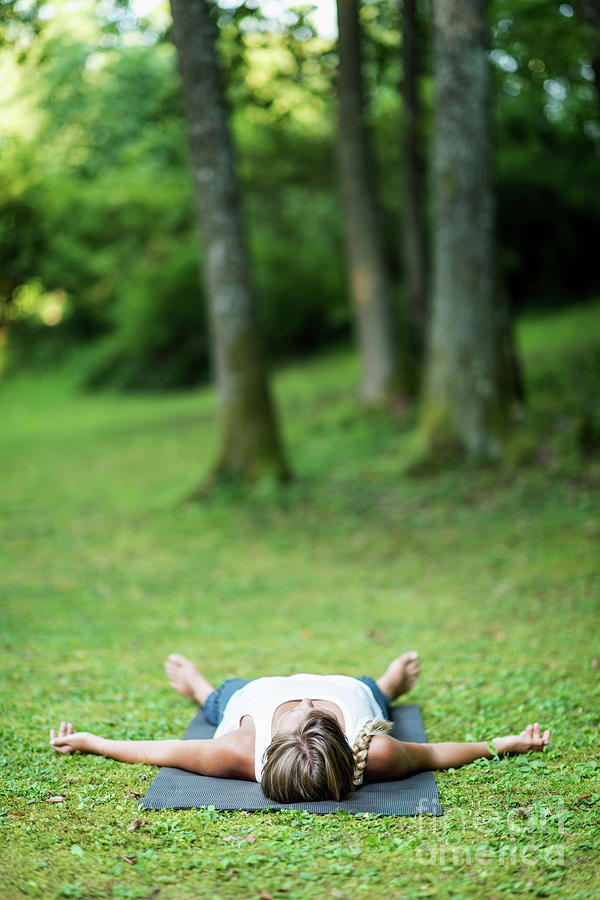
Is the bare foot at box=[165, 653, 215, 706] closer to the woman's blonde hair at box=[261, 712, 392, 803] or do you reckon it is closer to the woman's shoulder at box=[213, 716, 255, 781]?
the woman's shoulder at box=[213, 716, 255, 781]

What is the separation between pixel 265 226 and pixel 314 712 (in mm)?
21373

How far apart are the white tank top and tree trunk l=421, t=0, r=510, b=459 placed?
6.10 metres

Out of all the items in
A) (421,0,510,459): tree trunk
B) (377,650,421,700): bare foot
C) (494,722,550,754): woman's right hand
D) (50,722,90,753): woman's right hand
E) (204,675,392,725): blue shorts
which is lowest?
(494,722,550,754): woman's right hand

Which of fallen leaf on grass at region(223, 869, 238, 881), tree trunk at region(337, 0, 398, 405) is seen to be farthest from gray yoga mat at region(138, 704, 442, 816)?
tree trunk at region(337, 0, 398, 405)

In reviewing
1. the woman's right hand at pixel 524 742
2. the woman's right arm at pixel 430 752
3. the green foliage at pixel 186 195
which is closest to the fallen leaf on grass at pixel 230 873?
the woman's right arm at pixel 430 752

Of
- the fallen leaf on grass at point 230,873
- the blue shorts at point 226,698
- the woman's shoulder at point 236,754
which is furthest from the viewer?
the blue shorts at point 226,698

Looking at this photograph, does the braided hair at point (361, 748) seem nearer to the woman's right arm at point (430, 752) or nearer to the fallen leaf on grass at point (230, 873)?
the woman's right arm at point (430, 752)

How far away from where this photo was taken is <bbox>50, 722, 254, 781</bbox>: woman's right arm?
144 inches

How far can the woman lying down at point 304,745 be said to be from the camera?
3352 mm

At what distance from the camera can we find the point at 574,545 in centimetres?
766

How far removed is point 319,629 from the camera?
643 cm

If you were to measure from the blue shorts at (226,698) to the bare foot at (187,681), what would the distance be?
133mm

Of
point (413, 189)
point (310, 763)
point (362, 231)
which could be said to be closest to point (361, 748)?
point (310, 763)


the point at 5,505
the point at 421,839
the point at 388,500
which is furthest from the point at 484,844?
the point at 5,505
